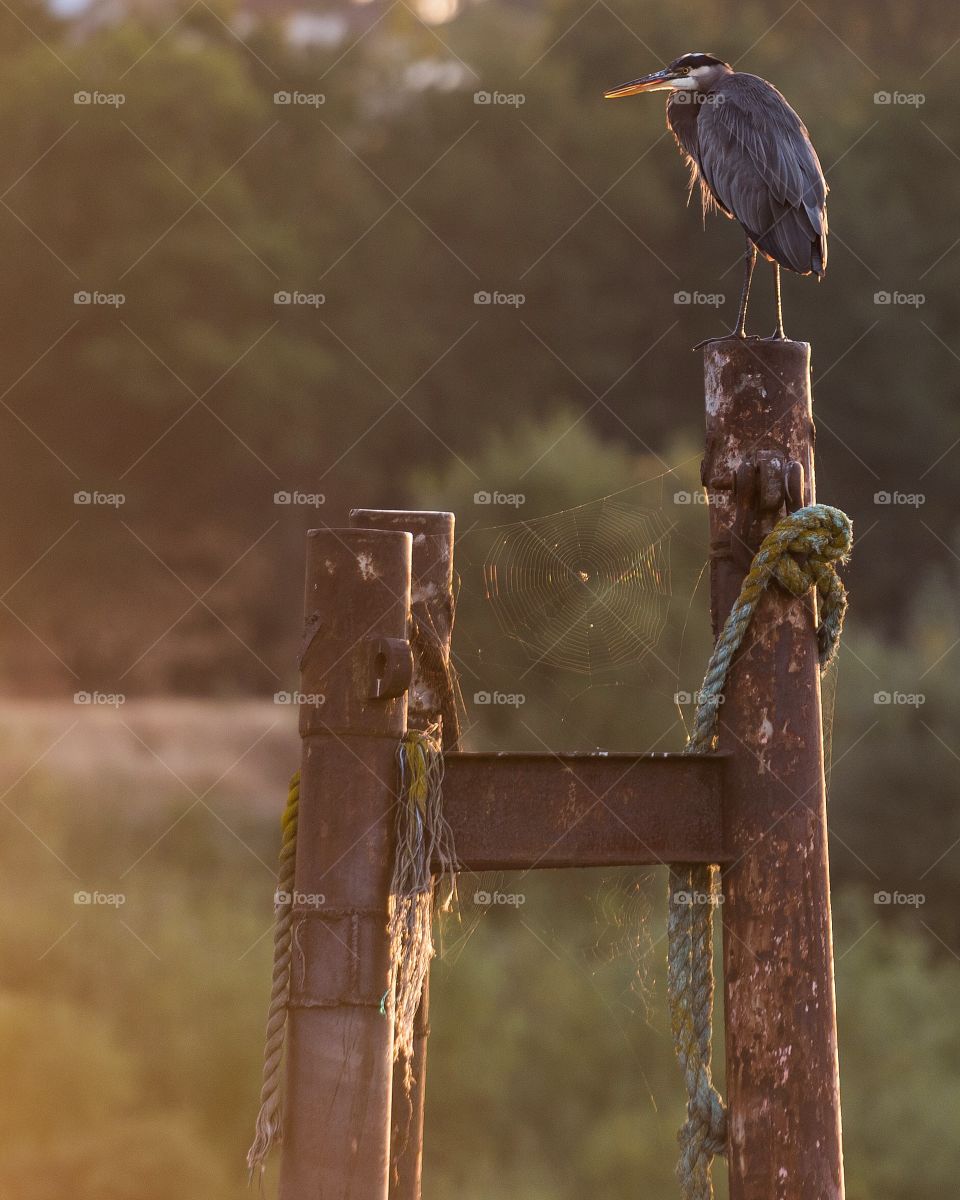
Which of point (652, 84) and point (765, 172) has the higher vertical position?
point (652, 84)

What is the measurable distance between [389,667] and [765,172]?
2498 millimetres

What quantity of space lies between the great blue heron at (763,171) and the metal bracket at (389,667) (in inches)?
71.8

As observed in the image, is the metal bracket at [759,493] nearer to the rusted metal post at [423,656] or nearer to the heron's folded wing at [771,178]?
the rusted metal post at [423,656]

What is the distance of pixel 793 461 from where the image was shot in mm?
2758

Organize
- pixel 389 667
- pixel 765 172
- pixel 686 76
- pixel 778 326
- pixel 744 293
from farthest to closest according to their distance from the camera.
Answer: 1. pixel 686 76
2. pixel 765 172
3. pixel 744 293
4. pixel 778 326
5. pixel 389 667

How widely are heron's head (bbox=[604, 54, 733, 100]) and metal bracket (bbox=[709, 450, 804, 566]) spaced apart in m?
2.72

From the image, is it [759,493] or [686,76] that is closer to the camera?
[759,493]

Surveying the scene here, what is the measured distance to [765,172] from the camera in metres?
4.36

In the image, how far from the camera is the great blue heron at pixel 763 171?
4316mm

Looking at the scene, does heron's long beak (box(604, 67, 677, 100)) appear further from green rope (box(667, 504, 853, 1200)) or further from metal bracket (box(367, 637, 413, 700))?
metal bracket (box(367, 637, 413, 700))

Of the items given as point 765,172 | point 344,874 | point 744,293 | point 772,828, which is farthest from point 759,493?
point 765,172

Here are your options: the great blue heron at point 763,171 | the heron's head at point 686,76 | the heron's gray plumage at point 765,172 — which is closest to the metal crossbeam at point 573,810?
the great blue heron at point 763,171

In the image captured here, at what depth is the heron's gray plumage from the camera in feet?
14.2

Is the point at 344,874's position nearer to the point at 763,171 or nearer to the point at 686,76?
the point at 763,171
